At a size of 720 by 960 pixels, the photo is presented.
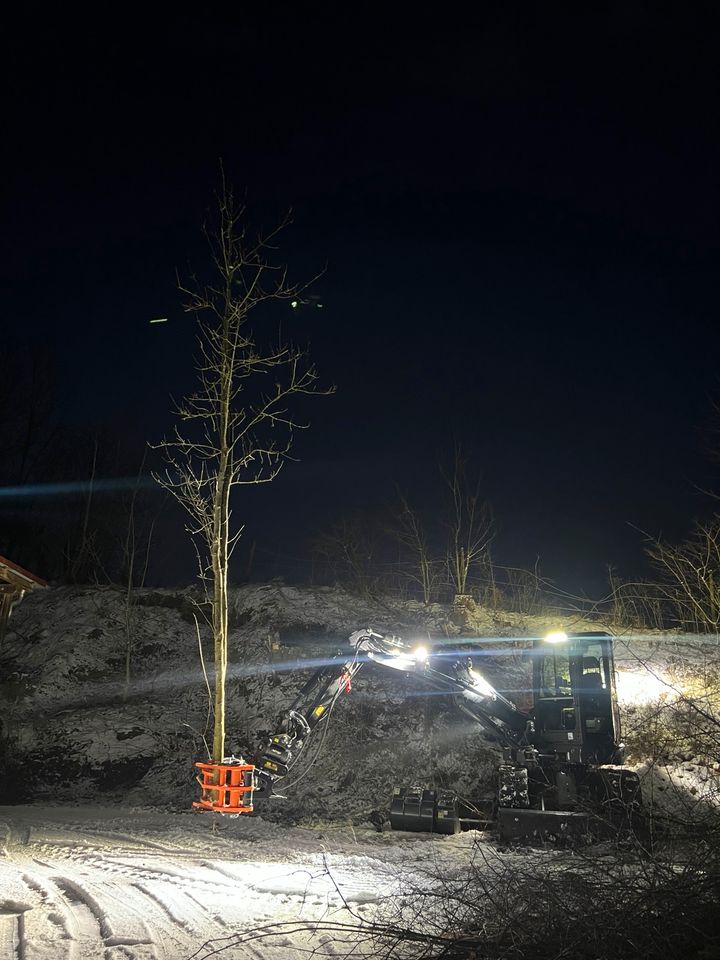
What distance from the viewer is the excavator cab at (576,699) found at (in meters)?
11.9

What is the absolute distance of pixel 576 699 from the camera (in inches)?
483

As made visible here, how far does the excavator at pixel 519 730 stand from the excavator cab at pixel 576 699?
16mm

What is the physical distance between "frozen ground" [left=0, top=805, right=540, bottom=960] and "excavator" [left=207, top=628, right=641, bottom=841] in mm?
602

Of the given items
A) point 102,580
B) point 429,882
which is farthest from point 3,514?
point 429,882

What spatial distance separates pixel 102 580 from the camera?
2928 cm

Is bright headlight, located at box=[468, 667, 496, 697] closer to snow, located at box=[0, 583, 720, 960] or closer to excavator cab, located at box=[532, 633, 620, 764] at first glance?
excavator cab, located at box=[532, 633, 620, 764]

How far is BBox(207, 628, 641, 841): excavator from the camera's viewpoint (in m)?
11.0

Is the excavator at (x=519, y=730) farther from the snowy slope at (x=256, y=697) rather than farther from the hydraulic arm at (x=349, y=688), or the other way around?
the snowy slope at (x=256, y=697)

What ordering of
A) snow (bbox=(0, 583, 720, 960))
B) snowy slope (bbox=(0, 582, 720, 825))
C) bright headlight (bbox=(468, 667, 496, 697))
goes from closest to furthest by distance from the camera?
snow (bbox=(0, 583, 720, 960)) → bright headlight (bbox=(468, 667, 496, 697)) → snowy slope (bbox=(0, 582, 720, 825))

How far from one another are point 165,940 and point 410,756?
11.6 m

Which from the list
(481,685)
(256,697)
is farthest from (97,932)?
(256,697)

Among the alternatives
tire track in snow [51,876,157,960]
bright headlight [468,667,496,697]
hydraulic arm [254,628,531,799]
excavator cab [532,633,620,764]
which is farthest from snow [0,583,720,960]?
bright headlight [468,667,496,697]

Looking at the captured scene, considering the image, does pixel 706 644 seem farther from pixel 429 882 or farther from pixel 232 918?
pixel 232 918

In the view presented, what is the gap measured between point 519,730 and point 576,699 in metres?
1.08
